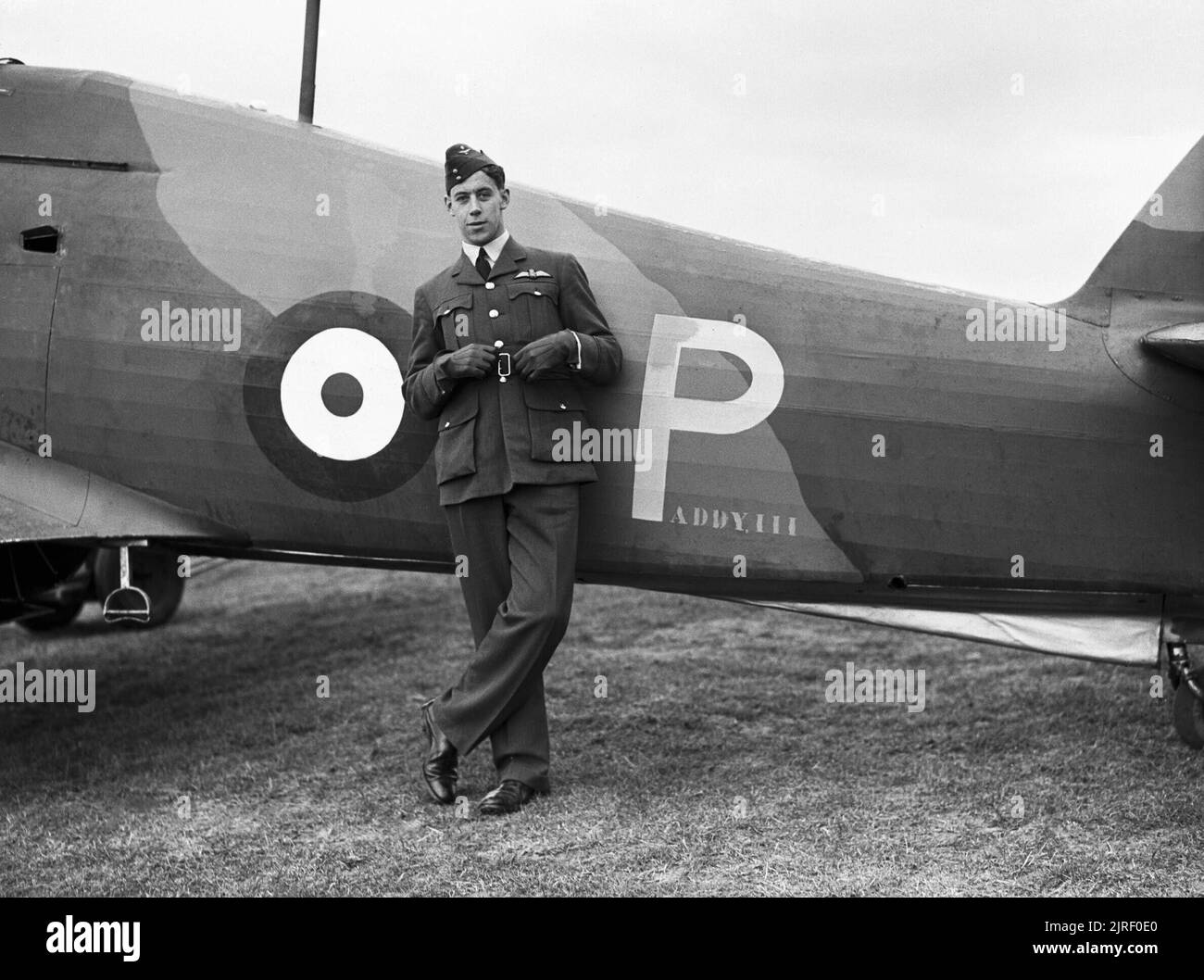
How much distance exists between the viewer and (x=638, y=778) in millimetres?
4113

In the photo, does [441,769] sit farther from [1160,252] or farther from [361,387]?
[1160,252]

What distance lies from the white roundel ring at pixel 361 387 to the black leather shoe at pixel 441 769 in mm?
977

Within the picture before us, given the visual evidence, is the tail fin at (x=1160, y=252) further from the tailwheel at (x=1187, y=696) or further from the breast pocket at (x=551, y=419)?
the breast pocket at (x=551, y=419)

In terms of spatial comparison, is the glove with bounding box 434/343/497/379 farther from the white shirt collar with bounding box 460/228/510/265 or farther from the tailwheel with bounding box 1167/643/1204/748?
the tailwheel with bounding box 1167/643/1204/748

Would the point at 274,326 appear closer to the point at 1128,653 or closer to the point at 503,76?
the point at 503,76

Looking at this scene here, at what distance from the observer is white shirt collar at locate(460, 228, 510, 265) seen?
3873 millimetres

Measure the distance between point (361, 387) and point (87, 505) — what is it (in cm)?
107

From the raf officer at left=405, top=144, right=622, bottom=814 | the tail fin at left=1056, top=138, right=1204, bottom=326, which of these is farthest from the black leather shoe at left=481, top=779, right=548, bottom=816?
the tail fin at left=1056, top=138, right=1204, bottom=326

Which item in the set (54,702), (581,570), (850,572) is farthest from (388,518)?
(54,702)

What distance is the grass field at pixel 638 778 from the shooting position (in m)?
3.35

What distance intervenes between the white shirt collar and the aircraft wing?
4.32 ft

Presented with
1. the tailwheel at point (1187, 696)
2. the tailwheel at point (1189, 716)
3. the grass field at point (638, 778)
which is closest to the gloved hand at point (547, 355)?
the grass field at point (638, 778)

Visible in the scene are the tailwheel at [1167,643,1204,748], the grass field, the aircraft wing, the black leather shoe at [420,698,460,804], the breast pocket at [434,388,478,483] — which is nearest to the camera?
the grass field

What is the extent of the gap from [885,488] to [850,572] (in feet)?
0.99
